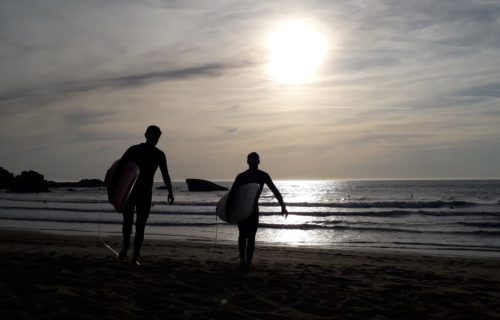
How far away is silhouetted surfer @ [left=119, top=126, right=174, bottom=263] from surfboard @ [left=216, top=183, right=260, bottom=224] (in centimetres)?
111

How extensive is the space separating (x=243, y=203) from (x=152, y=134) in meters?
1.68

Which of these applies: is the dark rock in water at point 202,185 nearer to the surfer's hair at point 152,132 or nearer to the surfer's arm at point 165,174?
the surfer's arm at point 165,174

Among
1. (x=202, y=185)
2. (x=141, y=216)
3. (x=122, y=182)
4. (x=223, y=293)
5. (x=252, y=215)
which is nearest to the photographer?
(x=223, y=293)

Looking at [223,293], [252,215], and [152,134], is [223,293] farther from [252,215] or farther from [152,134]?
[152,134]

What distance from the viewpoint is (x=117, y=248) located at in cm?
1221

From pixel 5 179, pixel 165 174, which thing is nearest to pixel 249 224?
pixel 165 174

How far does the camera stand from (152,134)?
6602mm

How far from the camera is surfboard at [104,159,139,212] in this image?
253 inches

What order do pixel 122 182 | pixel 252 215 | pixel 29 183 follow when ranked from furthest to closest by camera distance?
pixel 29 183
pixel 252 215
pixel 122 182

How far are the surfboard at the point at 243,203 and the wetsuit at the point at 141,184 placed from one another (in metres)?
1.18

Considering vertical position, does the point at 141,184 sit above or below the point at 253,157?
below

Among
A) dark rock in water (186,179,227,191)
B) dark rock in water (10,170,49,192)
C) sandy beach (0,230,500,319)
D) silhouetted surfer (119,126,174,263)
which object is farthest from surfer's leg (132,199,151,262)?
dark rock in water (10,170,49,192)

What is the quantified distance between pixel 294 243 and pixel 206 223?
759cm

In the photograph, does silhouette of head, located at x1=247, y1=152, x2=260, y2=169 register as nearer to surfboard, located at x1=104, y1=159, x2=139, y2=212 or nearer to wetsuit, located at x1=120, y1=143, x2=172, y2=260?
wetsuit, located at x1=120, y1=143, x2=172, y2=260
